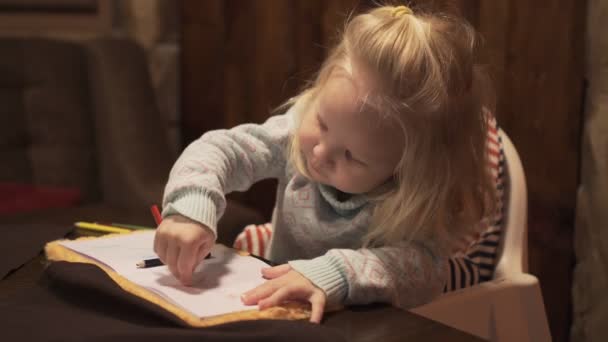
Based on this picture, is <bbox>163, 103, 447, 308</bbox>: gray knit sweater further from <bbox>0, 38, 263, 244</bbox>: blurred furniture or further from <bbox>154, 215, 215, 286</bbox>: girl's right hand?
<bbox>0, 38, 263, 244</bbox>: blurred furniture

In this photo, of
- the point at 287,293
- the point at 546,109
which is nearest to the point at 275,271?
the point at 287,293

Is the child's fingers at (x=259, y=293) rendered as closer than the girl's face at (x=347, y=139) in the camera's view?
Yes

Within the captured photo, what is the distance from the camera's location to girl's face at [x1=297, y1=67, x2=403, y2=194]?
0.85m

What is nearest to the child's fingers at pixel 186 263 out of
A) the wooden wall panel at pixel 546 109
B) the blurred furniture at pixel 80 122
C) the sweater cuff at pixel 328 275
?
the sweater cuff at pixel 328 275

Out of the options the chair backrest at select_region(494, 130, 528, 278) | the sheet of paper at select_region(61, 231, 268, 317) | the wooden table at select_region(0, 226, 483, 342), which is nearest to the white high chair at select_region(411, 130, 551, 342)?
the chair backrest at select_region(494, 130, 528, 278)

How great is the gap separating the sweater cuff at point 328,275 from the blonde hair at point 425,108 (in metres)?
0.11

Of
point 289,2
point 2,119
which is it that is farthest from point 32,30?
point 289,2

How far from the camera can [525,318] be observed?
0.98m

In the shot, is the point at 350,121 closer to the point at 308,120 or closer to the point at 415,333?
the point at 308,120

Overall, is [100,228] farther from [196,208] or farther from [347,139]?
[347,139]

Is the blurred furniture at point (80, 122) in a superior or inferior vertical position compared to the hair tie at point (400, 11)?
inferior

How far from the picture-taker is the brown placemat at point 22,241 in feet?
2.81

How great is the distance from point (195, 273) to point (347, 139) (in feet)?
0.79

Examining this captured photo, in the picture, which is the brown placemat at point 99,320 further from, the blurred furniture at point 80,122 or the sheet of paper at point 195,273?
the blurred furniture at point 80,122
